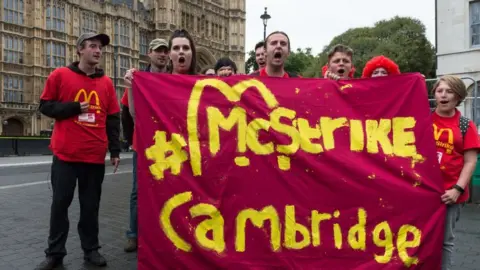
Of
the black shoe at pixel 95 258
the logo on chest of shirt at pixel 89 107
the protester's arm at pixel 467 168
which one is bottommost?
the black shoe at pixel 95 258

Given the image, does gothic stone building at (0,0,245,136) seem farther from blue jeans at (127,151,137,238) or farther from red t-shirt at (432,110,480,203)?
red t-shirt at (432,110,480,203)

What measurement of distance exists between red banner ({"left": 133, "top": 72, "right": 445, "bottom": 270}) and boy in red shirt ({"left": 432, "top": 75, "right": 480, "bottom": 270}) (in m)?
0.09

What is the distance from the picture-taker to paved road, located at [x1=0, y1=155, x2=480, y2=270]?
15.1 feet

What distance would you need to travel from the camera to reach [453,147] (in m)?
3.60

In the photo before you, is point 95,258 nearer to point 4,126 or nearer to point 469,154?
point 469,154

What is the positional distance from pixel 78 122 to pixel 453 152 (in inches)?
134

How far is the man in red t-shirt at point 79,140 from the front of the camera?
415 centimetres

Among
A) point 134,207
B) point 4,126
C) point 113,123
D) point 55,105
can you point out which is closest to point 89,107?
point 55,105

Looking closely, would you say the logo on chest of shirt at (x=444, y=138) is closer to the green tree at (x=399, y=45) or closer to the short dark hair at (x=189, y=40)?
the short dark hair at (x=189, y=40)

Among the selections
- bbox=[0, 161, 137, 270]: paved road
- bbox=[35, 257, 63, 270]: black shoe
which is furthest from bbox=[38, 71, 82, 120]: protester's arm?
bbox=[0, 161, 137, 270]: paved road

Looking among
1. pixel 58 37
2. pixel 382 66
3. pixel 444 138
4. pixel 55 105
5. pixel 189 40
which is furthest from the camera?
pixel 58 37

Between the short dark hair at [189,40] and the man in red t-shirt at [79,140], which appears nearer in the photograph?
the man in red t-shirt at [79,140]

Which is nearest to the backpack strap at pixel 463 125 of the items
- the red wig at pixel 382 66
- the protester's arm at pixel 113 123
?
the red wig at pixel 382 66

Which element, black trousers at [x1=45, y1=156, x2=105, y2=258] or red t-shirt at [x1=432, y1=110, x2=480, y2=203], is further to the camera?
black trousers at [x1=45, y1=156, x2=105, y2=258]
